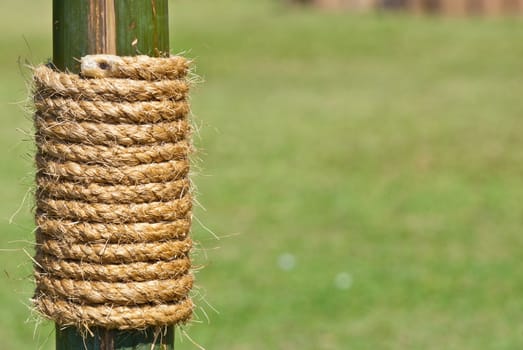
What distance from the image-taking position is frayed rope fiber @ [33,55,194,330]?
2.19 metres

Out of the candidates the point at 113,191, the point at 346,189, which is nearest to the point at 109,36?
the point at 113,191

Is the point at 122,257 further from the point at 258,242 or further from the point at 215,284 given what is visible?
the point at 258,242

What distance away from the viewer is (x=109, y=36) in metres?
2.21

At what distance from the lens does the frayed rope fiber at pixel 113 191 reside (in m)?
2.19

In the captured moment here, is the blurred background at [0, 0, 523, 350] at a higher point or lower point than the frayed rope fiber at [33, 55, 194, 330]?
lower

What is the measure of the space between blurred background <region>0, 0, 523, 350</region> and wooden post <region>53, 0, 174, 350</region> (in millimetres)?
261

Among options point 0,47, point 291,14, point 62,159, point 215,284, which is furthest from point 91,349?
point 291,14

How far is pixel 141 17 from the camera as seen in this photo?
2234 millimetres

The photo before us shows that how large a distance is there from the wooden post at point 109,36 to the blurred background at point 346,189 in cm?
26

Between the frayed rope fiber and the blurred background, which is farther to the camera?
the blurred background

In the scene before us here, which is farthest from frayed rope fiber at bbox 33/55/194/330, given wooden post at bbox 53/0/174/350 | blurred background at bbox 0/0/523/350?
blurred background at bbox 0/0/523/350

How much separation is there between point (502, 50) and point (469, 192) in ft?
22.2

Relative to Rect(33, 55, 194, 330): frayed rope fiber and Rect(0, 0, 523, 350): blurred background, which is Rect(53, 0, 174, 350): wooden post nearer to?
Rect(33, 55, 194, 330): frayed rope fiber

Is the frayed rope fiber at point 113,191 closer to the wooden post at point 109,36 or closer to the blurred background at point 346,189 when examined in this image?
the wooden post at point 109,36
